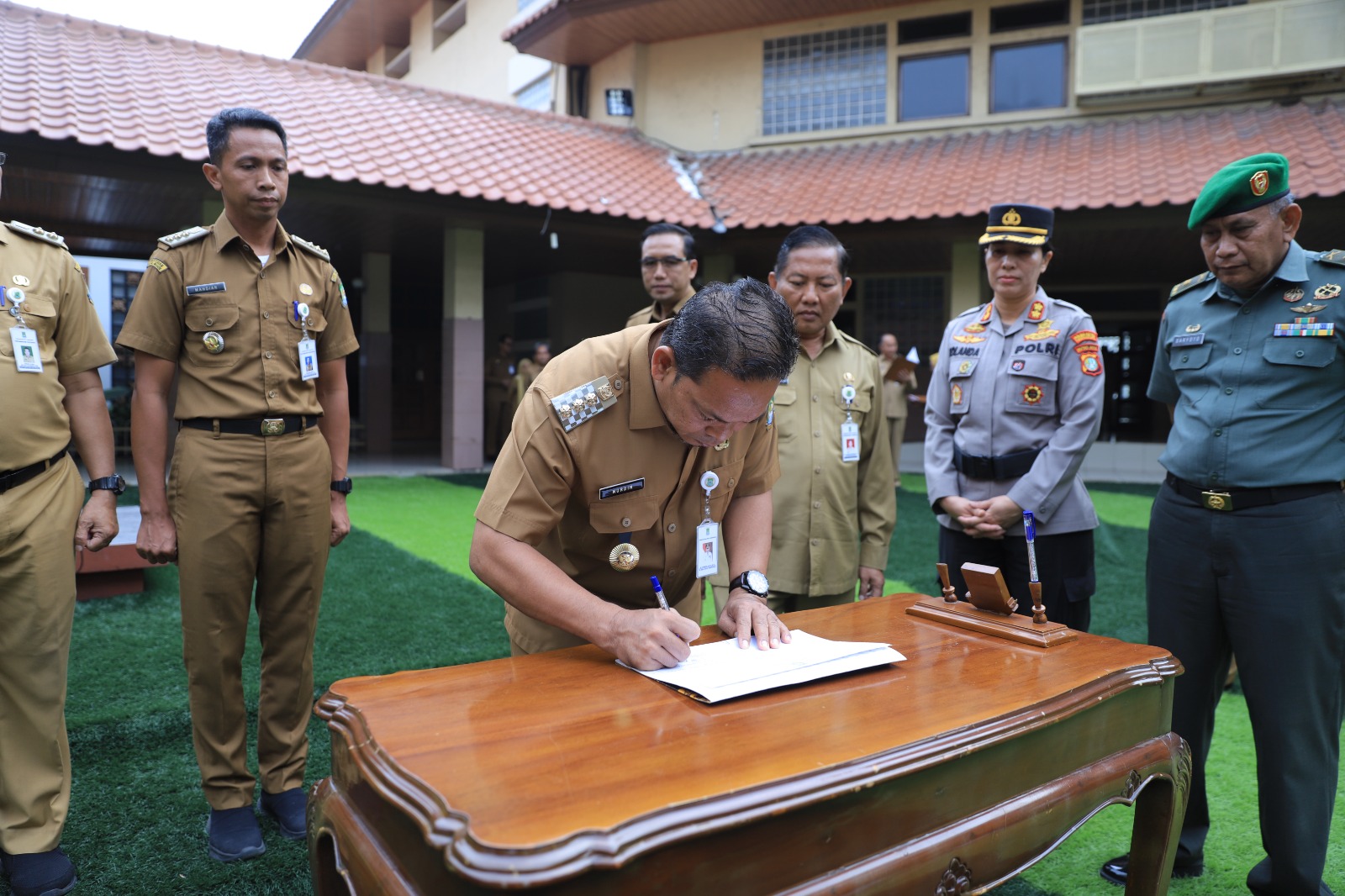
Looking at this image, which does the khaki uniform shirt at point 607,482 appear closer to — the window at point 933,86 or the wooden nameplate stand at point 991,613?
the wooden nameplate stand at point 991,613

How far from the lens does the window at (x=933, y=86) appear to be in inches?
416

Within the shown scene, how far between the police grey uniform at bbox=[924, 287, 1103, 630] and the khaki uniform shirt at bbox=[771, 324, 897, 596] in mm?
207

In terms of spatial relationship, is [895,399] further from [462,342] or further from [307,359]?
[307,359]

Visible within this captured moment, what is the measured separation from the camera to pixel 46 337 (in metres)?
2.24

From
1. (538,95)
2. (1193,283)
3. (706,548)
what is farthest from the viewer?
(538,95)

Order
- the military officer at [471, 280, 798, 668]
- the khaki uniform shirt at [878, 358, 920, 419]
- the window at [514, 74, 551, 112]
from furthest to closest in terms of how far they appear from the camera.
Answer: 1. the window at [514, 74, 551, 112]
2. the khaki uniform shirt at [878, 358, 920, 419]
3. the military officer at [471, 280, 798, 668]

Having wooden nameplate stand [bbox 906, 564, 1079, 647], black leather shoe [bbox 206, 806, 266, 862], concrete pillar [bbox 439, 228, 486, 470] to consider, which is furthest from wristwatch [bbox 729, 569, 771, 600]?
concrete pillar [bbox 439, 228, 486, 470]

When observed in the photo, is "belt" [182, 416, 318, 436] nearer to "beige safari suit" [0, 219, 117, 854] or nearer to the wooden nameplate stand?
"beige safari suit" [0, 219, 117, 854]

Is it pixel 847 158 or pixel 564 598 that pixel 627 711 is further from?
pixel 847 158

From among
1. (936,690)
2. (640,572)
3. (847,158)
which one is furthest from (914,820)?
(847,158)

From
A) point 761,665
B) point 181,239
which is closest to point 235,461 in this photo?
point 181,239

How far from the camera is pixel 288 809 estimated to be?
8.25 feet

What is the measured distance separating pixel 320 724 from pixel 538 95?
12819 millimetres

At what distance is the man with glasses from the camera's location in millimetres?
3627
